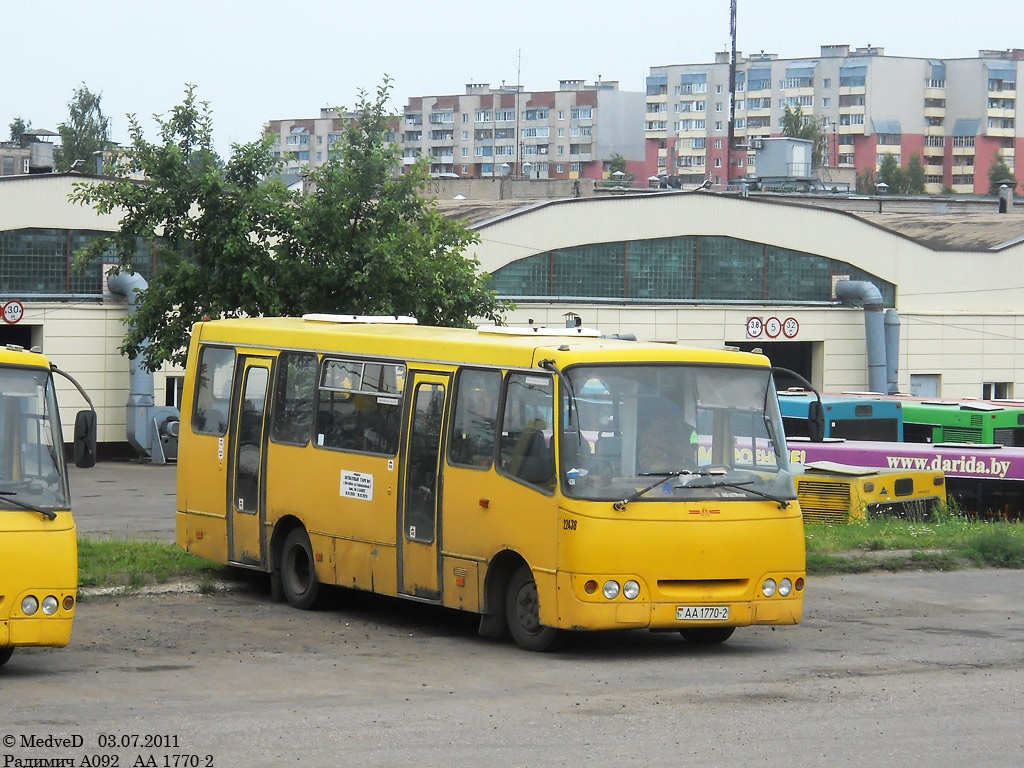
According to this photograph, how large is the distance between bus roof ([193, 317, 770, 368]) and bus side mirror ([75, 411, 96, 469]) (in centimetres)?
339

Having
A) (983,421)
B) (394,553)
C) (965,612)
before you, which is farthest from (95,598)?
(983,421)

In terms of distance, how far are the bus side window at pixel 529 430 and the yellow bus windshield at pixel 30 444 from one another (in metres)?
3.45

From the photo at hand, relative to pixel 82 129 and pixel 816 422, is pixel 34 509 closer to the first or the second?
pixel 816 422

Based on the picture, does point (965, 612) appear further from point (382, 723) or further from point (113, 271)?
point (113, 271)

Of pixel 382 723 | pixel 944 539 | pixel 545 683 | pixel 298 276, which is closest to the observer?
pixel 382 723

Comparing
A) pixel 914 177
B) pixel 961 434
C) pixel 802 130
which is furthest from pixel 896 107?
pixel 961 434

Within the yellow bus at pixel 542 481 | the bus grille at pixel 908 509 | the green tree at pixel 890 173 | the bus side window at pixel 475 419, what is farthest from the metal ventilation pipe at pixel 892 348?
the green tree at pixel 890 173

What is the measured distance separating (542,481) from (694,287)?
34.7 m

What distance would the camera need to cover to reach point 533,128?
164 meters

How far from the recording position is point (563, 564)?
41.4 ft

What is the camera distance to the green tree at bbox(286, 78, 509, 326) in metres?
24.4

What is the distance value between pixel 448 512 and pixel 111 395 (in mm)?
28890

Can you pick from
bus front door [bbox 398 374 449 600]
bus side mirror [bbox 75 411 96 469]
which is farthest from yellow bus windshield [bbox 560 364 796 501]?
bus side mirror [bbox 75 411 96 469]

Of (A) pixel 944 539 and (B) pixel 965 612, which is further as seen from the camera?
(A) pixel 944 539
